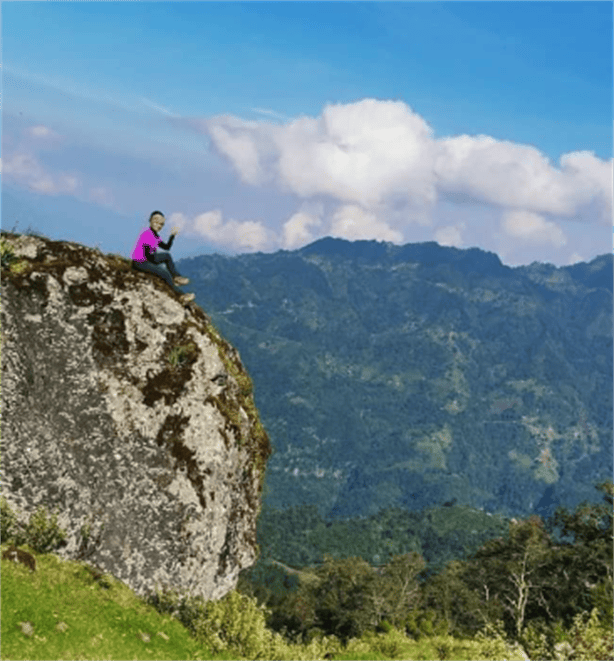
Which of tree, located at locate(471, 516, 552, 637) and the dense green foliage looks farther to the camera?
tree, located at locate(471, 516, 552, 637)

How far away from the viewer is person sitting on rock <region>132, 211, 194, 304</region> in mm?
21266

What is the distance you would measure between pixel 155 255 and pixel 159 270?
0.55 m

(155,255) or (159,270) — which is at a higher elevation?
(155,255)

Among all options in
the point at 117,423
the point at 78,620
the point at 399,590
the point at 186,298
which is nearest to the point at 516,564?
the point at 399,590

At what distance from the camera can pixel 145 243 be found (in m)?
21.4

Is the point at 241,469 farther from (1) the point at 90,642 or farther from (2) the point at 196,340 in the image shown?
(1) the point at 90,642

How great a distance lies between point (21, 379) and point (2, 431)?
4.75ft

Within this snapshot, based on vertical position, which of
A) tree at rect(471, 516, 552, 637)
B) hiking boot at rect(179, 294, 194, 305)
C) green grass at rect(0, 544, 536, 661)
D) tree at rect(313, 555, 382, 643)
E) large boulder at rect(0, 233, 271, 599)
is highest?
hiking boot at rect(179, 294, 194, 305)

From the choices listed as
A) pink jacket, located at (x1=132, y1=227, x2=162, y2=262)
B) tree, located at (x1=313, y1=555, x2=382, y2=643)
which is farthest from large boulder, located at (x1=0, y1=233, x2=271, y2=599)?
tree, located at (x1=313, y1=555, x2=382, y2=643)

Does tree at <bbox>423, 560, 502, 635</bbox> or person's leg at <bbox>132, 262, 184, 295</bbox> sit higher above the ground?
person's leg at <bbox>132, 262, 184, 295</bbox>

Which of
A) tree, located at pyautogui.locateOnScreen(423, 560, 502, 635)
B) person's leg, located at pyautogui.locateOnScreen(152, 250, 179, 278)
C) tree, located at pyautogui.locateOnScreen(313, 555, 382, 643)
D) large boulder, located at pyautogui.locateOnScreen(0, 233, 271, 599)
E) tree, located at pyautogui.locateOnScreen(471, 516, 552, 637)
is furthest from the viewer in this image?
tree, located at pyautogui.locateOnScreen(313, 555, 382, 643)

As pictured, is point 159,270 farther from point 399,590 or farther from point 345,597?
point 345,597

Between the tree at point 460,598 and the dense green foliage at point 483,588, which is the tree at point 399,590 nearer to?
the dense green foliage at point 483,588

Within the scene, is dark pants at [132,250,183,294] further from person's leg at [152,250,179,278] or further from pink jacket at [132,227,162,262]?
pink jacket at [132,227,162,262]
